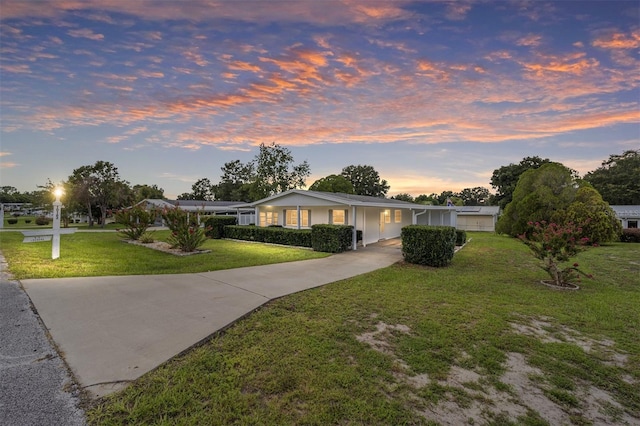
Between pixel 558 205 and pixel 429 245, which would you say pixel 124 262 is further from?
pixel 558 205

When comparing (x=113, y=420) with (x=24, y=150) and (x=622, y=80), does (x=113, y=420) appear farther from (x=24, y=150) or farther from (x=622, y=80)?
(x=24, y=150)

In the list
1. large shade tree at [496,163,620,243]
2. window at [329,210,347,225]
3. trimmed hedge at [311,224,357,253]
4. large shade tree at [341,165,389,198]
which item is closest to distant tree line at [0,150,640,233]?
large shade tree at [341,165,389,198]

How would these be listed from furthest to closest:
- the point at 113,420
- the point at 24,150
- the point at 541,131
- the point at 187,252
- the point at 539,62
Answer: the point at 24,150
the point at 541,131
the point at 187,252
the point at 539,62
the point at 113,420

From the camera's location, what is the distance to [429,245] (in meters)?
9.32

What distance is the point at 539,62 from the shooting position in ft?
30.7

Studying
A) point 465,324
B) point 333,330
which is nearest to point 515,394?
point 465,324

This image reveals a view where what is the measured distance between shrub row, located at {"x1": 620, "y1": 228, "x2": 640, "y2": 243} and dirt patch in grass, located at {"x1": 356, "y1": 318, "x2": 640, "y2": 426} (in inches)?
960

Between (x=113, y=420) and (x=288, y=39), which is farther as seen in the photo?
(x=288, y=39)

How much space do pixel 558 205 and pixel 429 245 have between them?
15490 millimetres

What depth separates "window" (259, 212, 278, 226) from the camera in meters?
19.3

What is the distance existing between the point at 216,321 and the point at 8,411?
2250 millimetres

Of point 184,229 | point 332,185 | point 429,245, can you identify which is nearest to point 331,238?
point 429,245

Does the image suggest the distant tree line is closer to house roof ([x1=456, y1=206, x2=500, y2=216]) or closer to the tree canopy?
the tree canopy

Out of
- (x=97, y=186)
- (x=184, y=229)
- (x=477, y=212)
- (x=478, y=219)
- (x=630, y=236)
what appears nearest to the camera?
(x=184, y=229)
